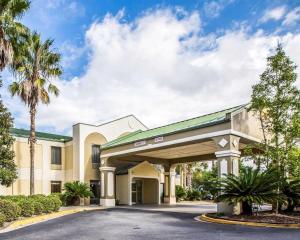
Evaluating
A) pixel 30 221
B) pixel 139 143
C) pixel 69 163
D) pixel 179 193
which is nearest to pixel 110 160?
pixel 69 163

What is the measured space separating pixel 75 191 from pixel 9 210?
11.9m

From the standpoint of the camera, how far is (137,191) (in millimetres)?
33469

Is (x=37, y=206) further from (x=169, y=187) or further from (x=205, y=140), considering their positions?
(x=169, y=187)

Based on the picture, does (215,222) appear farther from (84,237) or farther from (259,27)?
(259,27)

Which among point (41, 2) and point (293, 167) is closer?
point (41, 2)

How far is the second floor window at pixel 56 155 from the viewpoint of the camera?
99.2 feet

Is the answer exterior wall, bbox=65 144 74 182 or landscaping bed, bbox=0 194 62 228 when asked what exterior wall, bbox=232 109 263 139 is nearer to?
landscaping bed, bbox=0 194 62 228

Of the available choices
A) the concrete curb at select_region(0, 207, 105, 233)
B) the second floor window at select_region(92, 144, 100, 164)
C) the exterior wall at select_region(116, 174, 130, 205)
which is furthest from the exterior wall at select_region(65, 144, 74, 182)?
the concrete curb at select_region(0, 207, 105, 233)

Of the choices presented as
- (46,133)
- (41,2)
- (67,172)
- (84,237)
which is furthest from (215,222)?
(46,133)

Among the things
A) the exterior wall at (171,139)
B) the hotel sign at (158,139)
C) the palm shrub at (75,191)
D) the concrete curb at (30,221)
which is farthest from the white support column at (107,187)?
the concrete curb at (30,221)

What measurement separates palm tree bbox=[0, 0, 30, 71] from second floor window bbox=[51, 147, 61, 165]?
467 inches

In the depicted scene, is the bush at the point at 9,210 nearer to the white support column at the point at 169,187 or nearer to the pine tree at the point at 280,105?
the pine tree at the point at 280,105

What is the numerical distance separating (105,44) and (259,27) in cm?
692

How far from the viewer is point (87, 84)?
23.9 m
